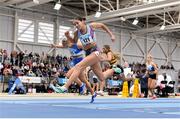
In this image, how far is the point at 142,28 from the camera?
117 ft

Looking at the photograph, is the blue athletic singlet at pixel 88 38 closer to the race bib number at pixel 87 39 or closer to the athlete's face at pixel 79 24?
the race bib number at pixel 87 39

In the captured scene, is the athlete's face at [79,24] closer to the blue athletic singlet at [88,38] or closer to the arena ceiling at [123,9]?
the blue athletic singlet at [88,38]

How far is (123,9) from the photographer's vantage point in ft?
83.5

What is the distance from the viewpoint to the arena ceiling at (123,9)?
2397 centimetres

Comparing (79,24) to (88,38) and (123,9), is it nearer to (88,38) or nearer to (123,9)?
(88,38)

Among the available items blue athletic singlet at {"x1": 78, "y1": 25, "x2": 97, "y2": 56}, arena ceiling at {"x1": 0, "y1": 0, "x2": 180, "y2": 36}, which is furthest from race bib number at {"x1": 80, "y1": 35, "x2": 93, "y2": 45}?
arena ceiling at {"x1": 0, "y1": 0, "x2": 180, "y2": 36}

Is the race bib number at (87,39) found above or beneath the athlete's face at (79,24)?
beneath

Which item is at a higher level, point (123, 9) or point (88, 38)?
point (123, 9)

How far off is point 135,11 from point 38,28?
8.07m

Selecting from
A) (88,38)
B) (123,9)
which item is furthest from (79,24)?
(123,9)

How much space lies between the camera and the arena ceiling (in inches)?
944

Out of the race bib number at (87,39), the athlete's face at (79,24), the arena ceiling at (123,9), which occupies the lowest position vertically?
the race bib number at (87,39)

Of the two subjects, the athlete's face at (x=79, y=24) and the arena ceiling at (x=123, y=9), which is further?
the arena ceiling at (x=123, y=9)

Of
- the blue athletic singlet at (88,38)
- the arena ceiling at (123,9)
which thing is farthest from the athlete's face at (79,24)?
the arena ceiling at (123,9)
